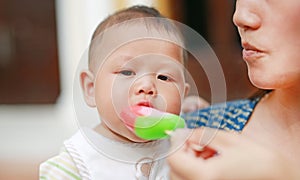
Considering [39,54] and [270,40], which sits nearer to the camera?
[270,40]

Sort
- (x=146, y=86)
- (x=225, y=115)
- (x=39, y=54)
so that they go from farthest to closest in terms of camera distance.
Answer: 1. (x=39, y=54)
2. (x=225, y=115)
3. (x=146, y=86)

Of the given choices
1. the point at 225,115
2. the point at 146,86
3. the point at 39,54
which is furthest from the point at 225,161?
the point at 39,54

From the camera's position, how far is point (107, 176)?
437 millimetres

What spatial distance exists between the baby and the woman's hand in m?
0.02

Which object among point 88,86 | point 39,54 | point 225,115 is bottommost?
point 39,54

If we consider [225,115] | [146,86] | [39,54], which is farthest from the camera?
[39,54]

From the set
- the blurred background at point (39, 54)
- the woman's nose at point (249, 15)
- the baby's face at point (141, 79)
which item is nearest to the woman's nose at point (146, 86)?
the baby's face at point (141, 79)

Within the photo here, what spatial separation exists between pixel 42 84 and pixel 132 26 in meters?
1.37

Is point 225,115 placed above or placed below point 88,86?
below

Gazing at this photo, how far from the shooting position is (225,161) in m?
0.40

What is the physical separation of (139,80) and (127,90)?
0.4 inches

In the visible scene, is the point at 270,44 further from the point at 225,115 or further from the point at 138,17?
the point at 225,115

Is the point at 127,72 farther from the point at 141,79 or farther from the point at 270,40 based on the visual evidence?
the point at 270,40

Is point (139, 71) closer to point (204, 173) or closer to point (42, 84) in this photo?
point (204, 173)
